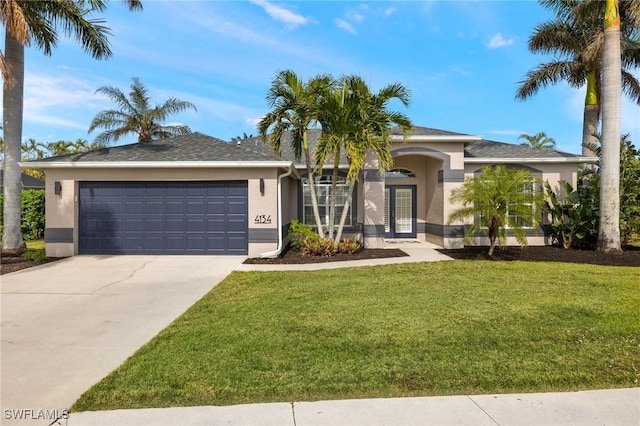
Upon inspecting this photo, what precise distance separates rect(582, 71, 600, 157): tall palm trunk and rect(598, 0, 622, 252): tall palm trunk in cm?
625

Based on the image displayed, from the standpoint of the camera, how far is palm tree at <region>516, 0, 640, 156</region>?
16.6 m

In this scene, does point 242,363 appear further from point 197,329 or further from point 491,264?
Answer: point 491,264

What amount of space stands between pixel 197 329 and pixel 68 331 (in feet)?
6.01

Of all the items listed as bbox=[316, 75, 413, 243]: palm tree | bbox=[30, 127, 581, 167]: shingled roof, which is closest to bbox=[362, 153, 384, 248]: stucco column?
bbox=[30, 127, 581, 167]: shingled roof

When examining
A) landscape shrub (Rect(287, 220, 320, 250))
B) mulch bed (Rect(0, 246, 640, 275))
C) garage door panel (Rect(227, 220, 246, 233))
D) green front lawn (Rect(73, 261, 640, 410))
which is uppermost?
garage door panel (Rect(227, 220, 246, 233))

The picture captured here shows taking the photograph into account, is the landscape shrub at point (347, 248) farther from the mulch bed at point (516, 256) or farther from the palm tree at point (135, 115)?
the palm tree at point (135, 115)

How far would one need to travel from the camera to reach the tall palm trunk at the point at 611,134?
12.2m

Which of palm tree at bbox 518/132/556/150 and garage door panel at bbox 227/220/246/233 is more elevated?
palm tree at bbox 518/132/556/150

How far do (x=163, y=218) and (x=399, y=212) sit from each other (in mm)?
9630

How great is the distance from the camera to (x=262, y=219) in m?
12.4

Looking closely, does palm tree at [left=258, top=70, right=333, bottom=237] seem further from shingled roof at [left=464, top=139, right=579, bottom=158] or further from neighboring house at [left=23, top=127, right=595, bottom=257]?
shingled roof at [left=464, top=139, right=579, bottom=158]

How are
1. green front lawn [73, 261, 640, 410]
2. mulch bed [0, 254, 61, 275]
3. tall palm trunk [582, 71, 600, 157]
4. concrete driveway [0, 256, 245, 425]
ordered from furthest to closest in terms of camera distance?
tall palm trunk [582, 71, 600, 157]
mulch bed [0, 254, 61, 275]
concrete driveway [0, 256, 245, 425]
green front lawn [73, 261, 640, 410]

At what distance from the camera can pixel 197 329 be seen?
538 centimetres

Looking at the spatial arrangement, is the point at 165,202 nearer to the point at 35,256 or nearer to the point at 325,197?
the point at 35,256
